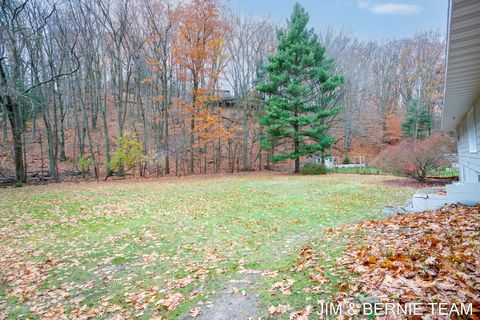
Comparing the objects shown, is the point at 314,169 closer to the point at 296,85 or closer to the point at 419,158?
the point at 296,85

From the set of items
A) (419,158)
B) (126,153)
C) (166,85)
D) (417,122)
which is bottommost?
(419,158)

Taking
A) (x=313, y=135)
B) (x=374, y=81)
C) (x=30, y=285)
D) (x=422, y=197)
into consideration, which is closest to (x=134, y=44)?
(x=313, y=135)

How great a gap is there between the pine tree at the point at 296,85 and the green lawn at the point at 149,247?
400 inches

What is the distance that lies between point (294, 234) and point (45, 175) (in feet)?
56.1

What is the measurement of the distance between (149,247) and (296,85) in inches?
659

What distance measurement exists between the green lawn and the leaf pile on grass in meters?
0.44

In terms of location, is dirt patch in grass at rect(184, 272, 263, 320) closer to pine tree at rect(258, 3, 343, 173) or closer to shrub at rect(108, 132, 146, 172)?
shrub at rect(108, 132, 146, 172)

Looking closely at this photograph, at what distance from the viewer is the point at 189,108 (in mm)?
18234

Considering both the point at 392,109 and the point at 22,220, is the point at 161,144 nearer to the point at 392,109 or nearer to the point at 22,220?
the point at 22,220

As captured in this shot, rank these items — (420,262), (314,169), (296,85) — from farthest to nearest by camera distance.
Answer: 1. (296,85)
2. (314,169)
3. (420,262)

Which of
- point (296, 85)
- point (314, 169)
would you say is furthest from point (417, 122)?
point (296, 85)

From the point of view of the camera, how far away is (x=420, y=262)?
9.33 feet

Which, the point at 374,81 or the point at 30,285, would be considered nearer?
the point at 30,285

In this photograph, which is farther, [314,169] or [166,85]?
[314,169]
